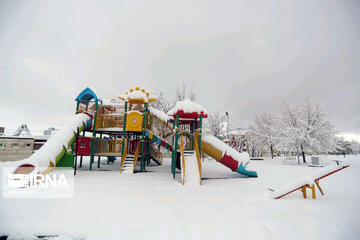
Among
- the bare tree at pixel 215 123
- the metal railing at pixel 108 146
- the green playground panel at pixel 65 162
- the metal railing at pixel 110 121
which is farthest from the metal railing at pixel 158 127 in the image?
the bare tree at pixel 215 123

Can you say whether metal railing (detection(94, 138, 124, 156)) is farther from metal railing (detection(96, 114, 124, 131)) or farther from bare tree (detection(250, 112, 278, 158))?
bare tree (detection(250, 112, 278, 158))

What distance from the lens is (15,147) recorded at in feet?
53.6

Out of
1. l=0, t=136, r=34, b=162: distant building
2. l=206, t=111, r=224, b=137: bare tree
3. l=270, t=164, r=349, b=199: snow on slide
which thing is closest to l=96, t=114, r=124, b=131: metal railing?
l=270, t=164, r=349, b=199: snow on slide

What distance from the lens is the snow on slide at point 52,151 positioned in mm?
6106

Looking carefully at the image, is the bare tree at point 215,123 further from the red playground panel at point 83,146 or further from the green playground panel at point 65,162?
the green playground panel at point 65,162

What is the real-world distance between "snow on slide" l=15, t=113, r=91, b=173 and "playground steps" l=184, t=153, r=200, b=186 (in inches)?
223

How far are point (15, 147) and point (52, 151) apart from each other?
14214 millimetres

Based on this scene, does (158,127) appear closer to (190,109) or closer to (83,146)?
(190,109)

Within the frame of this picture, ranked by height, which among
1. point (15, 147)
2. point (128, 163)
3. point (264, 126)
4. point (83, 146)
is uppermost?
point (264, 126)

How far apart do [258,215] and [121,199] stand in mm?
3490

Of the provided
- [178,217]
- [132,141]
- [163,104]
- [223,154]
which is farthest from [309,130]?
[178,217]

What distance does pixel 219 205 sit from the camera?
434 centimetres

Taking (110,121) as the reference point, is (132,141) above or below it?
below

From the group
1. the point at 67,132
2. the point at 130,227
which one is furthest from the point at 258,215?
the point at 67,132
